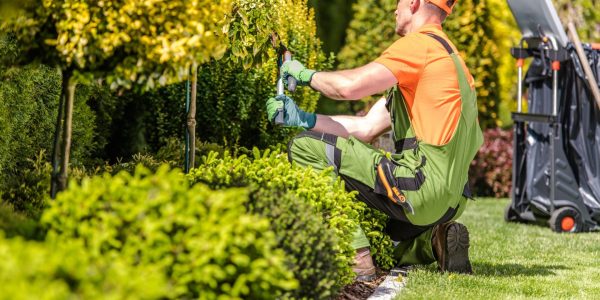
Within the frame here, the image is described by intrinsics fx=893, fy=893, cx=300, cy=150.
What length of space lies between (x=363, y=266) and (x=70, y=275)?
2263 millimetres

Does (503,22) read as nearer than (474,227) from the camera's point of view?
No

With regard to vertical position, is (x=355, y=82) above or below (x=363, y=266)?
above

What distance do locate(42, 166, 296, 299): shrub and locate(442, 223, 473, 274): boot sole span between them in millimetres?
1936

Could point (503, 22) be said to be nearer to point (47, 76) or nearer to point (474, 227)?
point (474, 227)

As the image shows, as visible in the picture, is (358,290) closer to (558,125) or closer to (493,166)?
(558,125)

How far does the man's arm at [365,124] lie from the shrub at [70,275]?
2588 millimetres

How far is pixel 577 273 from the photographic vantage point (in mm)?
5145

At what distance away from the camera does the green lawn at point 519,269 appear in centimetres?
438

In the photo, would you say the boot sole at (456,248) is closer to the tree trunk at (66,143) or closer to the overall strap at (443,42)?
the overall strap at (443,42)

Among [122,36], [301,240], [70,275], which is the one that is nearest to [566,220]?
[301,240]

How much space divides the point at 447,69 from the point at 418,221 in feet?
2.55

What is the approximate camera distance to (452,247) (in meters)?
4.77

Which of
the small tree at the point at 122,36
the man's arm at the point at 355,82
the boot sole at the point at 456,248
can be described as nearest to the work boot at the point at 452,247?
the boot sole at the point at 456,248

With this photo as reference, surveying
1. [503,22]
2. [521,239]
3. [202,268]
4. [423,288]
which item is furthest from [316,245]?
[503,22]
